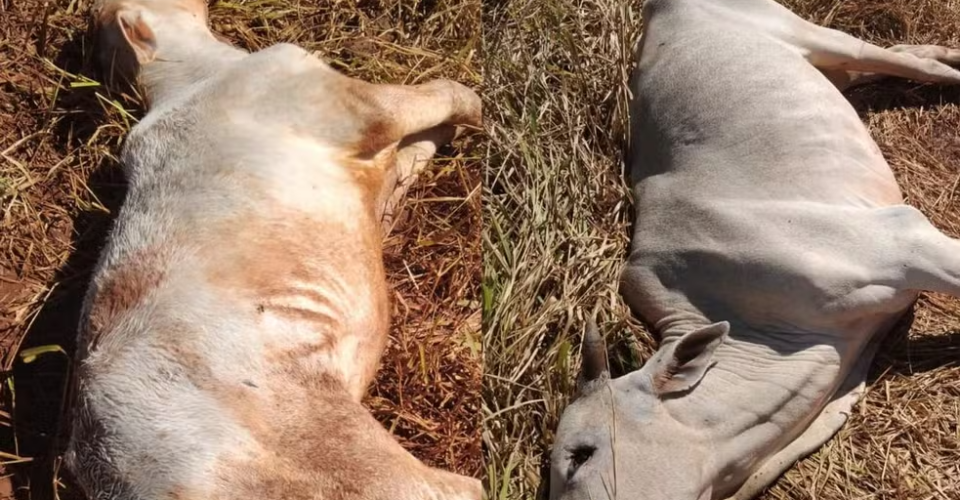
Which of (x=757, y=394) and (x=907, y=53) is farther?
(x=907, y=53)

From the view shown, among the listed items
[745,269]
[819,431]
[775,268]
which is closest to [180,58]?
[745,269]

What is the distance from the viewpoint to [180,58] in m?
4.20

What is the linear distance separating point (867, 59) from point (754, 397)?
210cm

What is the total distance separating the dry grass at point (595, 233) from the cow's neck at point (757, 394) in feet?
1.28

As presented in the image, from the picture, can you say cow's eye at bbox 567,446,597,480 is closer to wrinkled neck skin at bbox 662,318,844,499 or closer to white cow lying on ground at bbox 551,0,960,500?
white cow lying on ground at bbox 551,0,960,500

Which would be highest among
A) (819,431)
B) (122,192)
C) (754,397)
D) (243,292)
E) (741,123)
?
(741,123)

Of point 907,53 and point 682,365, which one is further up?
point 907,53

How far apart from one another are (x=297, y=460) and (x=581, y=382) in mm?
1237

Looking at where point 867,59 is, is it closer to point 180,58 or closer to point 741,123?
point 741,123

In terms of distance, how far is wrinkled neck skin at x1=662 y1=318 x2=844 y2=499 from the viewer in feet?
12.2

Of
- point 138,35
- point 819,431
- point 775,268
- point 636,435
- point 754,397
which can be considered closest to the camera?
point 636,435

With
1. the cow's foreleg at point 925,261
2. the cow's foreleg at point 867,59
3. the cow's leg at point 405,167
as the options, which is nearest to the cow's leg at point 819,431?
the cow's foreleg at point 925,261

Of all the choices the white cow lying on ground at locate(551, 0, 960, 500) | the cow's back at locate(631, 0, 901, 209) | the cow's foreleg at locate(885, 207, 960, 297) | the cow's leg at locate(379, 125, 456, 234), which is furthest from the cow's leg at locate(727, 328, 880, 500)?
the cow's leg at locate(379, 125, 456, 234)

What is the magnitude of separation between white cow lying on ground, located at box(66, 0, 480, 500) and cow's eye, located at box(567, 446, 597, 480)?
364 millimetres
